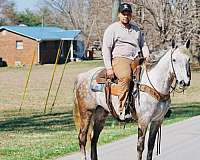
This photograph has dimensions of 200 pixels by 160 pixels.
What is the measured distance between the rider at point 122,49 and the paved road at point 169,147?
2.03m

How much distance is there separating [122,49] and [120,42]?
110 millimetres

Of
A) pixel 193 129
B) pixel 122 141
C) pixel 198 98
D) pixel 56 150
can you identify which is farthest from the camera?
pixel 198 98

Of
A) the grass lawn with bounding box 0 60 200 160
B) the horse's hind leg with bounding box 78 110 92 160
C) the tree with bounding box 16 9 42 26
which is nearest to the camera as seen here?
the horse's hind leg with bounding box 78 110 92 160

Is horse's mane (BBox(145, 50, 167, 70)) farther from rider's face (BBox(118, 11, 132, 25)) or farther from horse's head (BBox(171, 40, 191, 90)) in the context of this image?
rider's face (BBox(118, 11, 132, 25))

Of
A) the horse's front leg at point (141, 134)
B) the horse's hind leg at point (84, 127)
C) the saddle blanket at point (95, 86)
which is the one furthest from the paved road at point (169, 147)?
the horse's front leg at point (141, 134)

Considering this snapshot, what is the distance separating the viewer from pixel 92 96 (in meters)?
8.87

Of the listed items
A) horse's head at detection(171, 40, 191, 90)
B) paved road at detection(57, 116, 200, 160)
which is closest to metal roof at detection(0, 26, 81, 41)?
paved road at detection(57, 116, 200, 160)

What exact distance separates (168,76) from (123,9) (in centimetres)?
122

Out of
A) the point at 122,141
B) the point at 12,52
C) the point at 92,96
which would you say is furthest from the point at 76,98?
the point at 12,52

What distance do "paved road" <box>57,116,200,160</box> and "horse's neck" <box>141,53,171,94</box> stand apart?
2.24 m

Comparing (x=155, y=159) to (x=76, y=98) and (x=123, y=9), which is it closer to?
(x=76, y=98)

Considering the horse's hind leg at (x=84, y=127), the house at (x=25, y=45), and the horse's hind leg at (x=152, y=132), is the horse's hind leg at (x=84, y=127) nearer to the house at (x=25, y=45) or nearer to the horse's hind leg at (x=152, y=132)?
the horse's hind leg at (x=152, y=132)

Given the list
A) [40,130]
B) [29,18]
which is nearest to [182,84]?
[40,130]

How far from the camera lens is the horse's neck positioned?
314 inches
